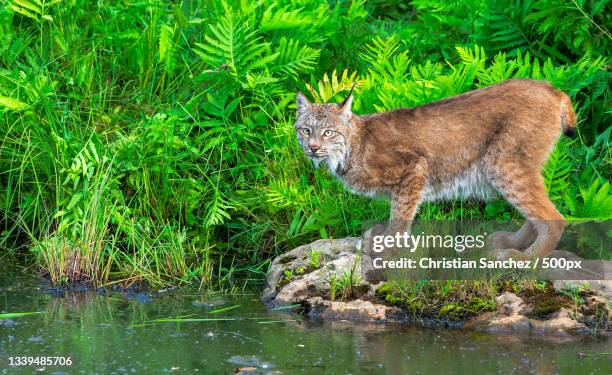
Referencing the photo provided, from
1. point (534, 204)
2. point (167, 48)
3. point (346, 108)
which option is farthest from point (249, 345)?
point (167, 48)

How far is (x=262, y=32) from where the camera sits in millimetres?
8344

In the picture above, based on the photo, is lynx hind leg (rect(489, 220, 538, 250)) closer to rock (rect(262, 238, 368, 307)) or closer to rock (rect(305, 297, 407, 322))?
rock (rect(262, 238, 368, 307))

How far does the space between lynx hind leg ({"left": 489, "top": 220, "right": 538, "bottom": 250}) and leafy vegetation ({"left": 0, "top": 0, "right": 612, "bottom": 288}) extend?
0.23 metres

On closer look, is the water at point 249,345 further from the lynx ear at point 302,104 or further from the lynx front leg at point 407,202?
the lynx ear at point 302,104

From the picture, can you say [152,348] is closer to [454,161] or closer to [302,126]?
[302,126]

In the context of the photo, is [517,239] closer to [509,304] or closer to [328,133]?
[509,304]

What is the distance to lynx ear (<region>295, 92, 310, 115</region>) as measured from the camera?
716 centimetres

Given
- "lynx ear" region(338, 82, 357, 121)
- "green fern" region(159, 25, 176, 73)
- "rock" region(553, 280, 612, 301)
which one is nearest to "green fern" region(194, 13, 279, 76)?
"green fern" region(159, 25, 176, 73)

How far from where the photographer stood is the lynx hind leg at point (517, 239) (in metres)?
6.99

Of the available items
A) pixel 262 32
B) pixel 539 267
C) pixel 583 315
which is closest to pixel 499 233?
pixel 539 267

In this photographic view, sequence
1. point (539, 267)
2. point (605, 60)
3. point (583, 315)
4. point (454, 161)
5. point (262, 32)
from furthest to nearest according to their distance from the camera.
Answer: point (262, 32) < point (605, 60) < point (454, 161) < point (539, 267) < point (583, 315)

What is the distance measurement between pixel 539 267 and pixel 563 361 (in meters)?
1.23

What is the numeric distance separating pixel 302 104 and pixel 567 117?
1.93 m

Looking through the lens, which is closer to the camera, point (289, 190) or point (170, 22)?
point (289, 190)
